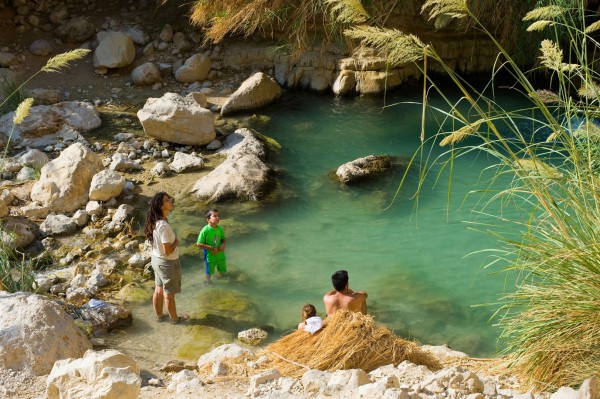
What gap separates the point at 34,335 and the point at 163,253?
1.60 meters

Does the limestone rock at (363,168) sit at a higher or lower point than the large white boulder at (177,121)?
lower

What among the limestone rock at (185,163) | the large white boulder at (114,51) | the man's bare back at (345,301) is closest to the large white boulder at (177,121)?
the limestone rock at (185,163)

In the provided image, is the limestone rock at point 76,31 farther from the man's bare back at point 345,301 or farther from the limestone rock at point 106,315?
the man's bare back at point 345,301

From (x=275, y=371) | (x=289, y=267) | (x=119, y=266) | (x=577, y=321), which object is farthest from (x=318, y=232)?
(x=577, y=321)

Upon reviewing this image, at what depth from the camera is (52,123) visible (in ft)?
40.5

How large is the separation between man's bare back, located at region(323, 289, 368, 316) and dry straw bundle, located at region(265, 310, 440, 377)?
0.81 meters

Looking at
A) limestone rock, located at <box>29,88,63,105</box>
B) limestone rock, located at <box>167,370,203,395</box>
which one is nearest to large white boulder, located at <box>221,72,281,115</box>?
limestone rock, located at <box>29,88,63,105</box>

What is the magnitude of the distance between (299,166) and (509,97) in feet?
17.3

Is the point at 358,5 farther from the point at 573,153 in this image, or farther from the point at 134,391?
the point at 134,391

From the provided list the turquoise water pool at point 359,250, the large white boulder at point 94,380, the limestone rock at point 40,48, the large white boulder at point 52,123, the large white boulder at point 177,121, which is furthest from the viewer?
the limestone rock at point 40,48

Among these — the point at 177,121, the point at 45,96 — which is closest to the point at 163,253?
the point at 177,121

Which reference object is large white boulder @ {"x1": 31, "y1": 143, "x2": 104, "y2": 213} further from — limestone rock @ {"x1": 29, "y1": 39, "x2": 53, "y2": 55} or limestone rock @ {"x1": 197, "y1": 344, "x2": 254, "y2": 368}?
limestone rock @ {"x1": 29, "y1": 39, "x2": 53, "y2": 55}

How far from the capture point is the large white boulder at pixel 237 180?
10.2 m

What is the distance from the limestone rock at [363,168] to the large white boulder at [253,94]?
3138 mm
